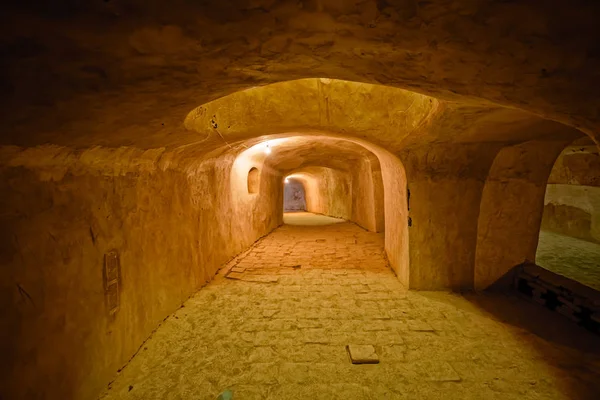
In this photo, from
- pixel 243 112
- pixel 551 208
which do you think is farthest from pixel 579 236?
pixel 243 112

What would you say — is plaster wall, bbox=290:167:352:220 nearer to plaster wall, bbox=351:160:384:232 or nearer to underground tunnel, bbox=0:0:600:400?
plaster wall, bbox=351:160:384:232

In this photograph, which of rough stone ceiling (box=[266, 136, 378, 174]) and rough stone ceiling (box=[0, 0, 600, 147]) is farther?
rough stone ceiling (box=[266, 136, 378, 174])

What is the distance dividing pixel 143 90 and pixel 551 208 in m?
13.2

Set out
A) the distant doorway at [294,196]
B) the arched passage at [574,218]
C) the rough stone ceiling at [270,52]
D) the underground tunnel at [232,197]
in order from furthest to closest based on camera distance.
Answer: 1. the distant doorway at [294,196]
2. the arched passage at [574,218]
3. the underground tunnel at [232,197]
4. the rough stone ceiling at [270,52]

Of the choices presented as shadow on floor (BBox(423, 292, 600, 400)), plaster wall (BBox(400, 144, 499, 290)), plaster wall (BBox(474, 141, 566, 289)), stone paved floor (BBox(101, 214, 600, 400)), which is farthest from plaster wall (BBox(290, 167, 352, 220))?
shadow on floor (BBox(423, 292, 600, 400))

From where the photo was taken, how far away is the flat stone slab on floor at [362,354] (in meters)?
2.93

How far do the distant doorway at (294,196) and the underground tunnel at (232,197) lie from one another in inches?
711

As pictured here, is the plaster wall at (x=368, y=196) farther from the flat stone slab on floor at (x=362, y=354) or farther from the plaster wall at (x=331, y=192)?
the flat stone slab on floor at (x=362, y=354)

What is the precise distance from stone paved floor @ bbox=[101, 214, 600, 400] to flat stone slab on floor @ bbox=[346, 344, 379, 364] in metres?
0.08

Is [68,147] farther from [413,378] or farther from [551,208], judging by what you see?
[551,208]

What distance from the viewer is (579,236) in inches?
359

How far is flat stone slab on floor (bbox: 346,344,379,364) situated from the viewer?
9.61 ft

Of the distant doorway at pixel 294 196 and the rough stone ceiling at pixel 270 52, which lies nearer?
the rough stone ceiling at pixel 270 52

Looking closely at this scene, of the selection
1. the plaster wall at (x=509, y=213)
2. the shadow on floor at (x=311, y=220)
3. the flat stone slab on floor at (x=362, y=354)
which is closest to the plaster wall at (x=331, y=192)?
the shadow on floor at (x=311, y=220)
